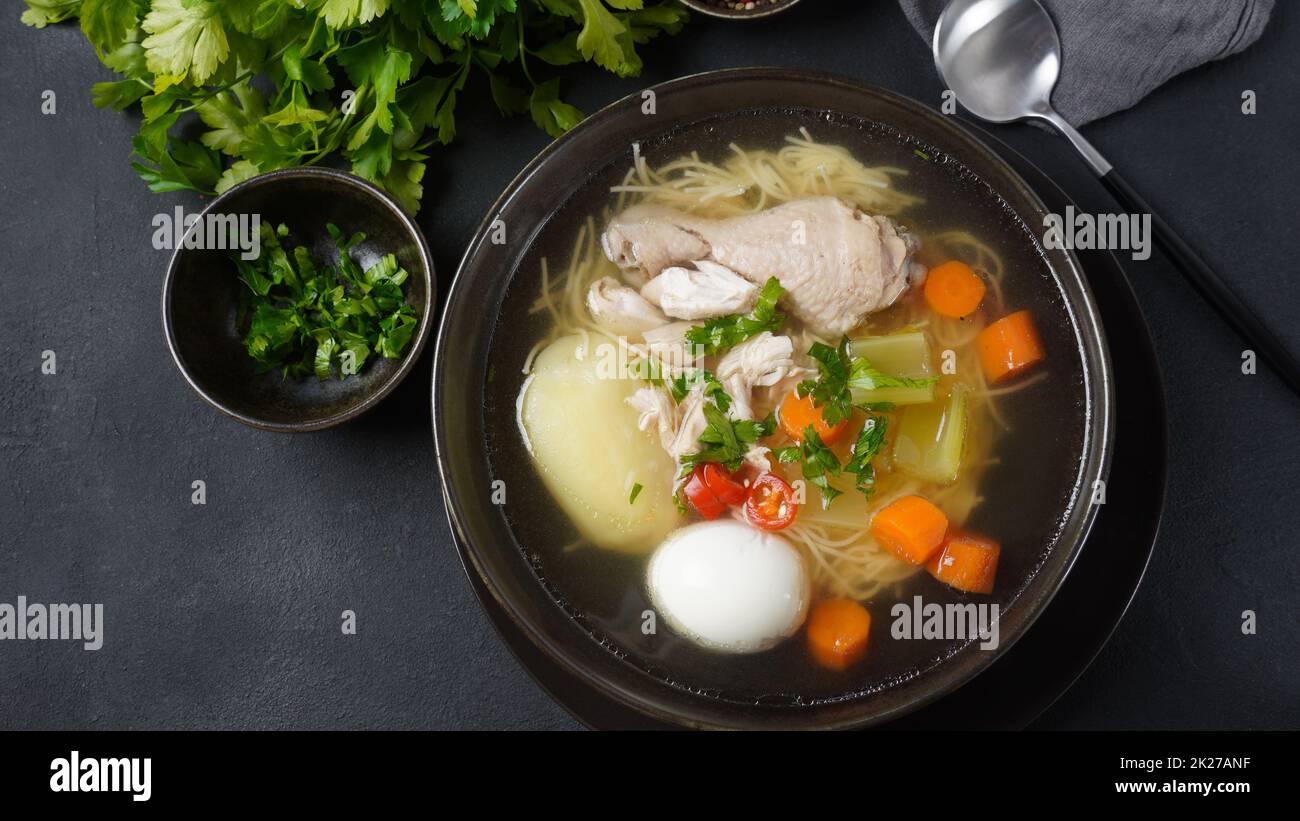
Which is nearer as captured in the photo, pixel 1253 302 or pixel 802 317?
pixel 802 317

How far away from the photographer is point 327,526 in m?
2.84

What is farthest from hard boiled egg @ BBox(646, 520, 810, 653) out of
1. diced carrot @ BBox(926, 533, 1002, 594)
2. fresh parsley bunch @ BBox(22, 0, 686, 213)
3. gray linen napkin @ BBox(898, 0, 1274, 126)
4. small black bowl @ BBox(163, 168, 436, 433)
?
gray linen napkin @ BBox(898, 0, 1274, 126)

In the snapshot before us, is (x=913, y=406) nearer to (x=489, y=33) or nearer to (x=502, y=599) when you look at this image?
(x=502, y=599)

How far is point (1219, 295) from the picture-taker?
260 cm

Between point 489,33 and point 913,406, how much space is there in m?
1.54

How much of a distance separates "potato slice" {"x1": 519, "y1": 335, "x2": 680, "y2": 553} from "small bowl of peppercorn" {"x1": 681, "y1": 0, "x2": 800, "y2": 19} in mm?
1075

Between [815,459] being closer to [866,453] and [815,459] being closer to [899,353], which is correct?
[866,453]

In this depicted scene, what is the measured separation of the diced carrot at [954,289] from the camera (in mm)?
2441

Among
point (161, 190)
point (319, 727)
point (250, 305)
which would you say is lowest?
point (319, 727)

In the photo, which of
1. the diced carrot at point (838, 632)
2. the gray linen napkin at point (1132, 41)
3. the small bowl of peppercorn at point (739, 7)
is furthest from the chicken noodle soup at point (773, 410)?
the gray linen napkin at point (1132, 41)

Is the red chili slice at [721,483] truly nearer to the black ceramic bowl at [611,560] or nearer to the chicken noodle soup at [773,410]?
the chicken noodle soup at [773,410]

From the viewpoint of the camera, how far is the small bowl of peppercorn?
2.69 meters
